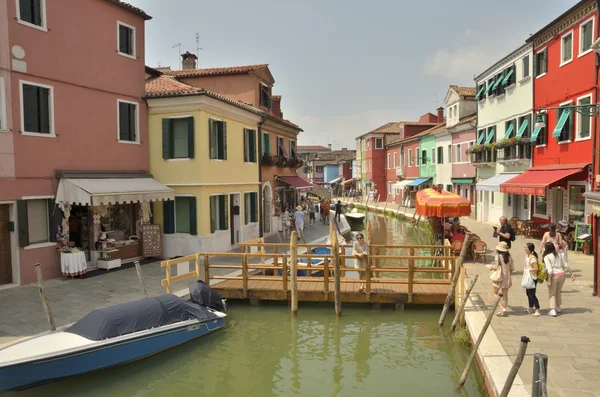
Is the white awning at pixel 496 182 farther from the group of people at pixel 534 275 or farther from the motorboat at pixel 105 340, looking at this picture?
the motorboat at pixel 105 340

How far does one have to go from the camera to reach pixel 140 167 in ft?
53.9

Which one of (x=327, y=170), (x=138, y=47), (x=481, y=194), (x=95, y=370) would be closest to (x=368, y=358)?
(x=95, y=370)

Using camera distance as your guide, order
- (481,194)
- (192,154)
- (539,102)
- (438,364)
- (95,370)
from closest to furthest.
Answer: (95,370) → (438,364) → (192,154) → (539,102) → (481,194)

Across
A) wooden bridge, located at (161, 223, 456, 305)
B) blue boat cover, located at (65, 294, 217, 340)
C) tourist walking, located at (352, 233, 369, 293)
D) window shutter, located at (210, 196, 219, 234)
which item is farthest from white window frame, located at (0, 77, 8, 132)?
tourist walking, located at (352, 233, 369, 293)

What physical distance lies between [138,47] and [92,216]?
6.27 metres

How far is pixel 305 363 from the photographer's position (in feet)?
30.3

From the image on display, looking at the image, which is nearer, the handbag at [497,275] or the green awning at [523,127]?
the handbag at [497,275]

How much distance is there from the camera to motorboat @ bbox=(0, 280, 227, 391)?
733cm

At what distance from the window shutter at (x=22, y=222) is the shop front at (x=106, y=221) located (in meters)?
0.94

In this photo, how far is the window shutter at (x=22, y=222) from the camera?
12.1 metres

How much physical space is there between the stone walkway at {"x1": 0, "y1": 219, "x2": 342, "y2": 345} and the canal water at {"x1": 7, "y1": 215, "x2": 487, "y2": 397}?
181 cm

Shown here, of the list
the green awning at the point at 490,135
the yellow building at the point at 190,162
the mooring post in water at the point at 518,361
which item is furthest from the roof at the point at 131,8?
the green awning at the point at 490,135

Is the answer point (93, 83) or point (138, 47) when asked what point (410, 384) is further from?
point (138, 47)

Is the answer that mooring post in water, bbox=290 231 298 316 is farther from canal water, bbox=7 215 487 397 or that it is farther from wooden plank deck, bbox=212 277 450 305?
wooden plank deck, bbox=212 277 450 305
